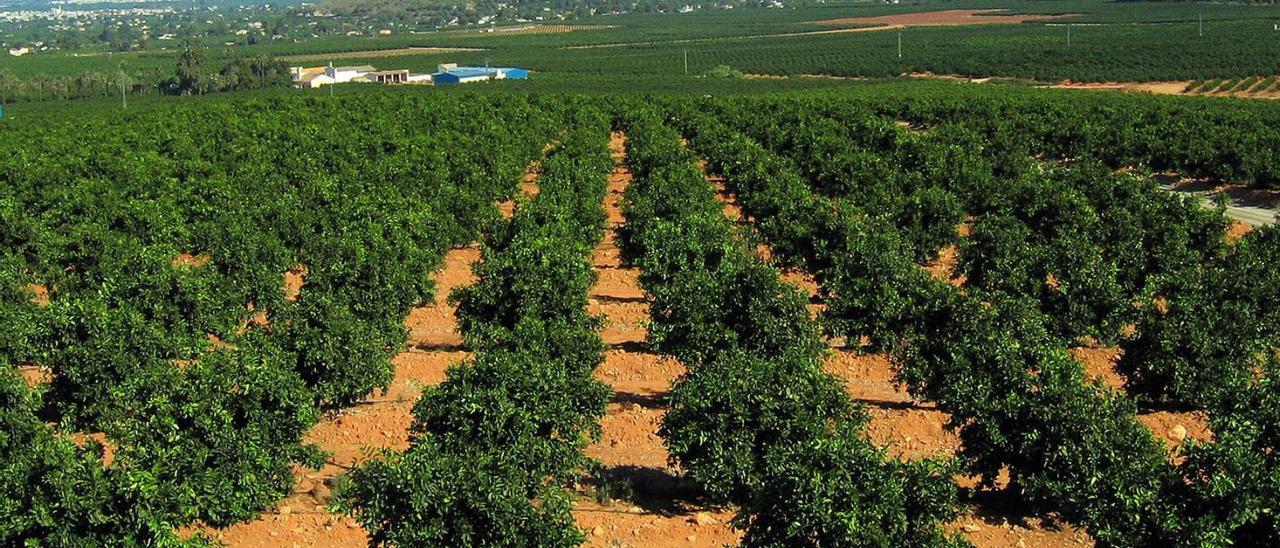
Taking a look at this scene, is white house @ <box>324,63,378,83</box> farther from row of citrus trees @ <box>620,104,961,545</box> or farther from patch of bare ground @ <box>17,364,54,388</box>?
row of citrus trees @ <box>620,104,961,545</box>

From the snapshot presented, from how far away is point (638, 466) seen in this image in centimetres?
2447

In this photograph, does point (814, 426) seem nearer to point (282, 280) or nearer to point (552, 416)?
point (552, 416)

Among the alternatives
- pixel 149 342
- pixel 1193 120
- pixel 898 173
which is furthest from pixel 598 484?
pixel 1193 120

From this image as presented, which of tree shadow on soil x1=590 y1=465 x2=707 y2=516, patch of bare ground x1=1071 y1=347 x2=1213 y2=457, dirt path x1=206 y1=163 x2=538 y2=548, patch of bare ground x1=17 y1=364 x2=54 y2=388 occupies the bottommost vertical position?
patch of bare ground x1=1071 y1=347 x2=1213 y2=457

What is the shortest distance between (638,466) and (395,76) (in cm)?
13808

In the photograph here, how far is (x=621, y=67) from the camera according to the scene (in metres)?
173

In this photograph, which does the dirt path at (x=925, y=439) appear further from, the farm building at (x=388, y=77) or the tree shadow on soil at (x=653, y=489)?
the farm building at (x=388, y=77)

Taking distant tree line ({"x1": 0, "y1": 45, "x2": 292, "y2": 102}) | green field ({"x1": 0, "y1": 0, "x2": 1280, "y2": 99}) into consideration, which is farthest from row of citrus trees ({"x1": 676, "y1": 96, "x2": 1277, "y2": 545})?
distant tree line ({"x1": 0, "y1": 45, "x2": 292, "y2": 102})

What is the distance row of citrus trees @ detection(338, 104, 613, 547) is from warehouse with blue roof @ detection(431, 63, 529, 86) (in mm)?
119247

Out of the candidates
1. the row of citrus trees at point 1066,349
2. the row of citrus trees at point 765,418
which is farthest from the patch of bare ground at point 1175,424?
the row of citrus trees at point 765,418

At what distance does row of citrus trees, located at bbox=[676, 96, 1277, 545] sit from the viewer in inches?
701

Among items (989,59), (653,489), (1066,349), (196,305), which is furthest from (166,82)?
(653,489)

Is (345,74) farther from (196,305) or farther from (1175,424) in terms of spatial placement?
(1175,424)

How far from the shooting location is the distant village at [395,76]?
486 feet
